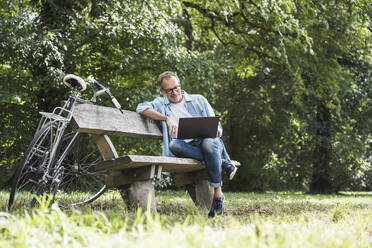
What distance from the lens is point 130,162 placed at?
3.29m

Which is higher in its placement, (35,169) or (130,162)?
(130,162)

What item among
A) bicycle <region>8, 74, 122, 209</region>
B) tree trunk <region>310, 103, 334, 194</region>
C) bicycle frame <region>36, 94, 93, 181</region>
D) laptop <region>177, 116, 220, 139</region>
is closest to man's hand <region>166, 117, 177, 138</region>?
laptop <region>177, 116, 220, 139</region>

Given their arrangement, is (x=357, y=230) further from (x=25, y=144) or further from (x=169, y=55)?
(x=25, y=144)

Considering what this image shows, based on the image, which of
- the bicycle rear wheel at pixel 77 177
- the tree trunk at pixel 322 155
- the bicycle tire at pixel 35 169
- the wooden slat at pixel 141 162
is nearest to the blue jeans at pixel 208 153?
the wooden slat at pixel 141 162

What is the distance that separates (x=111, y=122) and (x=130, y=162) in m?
0.83

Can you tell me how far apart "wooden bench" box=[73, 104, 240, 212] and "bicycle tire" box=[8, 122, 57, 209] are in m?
0.35

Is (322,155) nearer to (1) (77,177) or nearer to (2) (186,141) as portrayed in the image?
A: (2) (186,141)

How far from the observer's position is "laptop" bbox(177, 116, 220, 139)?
13.2 feet

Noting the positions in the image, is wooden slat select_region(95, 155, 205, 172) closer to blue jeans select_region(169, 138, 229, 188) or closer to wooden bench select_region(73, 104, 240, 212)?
wooden bench select_region(73, 104, 240, 212)

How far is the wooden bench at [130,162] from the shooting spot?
11.8 ft

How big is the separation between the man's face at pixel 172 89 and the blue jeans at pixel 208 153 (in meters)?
0.50

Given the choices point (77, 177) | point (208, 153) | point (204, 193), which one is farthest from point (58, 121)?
point (204, 193)

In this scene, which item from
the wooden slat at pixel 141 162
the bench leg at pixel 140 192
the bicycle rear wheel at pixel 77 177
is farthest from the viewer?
the bicycle rear wheel at pixel 77 177

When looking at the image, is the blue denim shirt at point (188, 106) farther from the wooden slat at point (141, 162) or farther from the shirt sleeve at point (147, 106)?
the wooden slat at point (141, 162)
